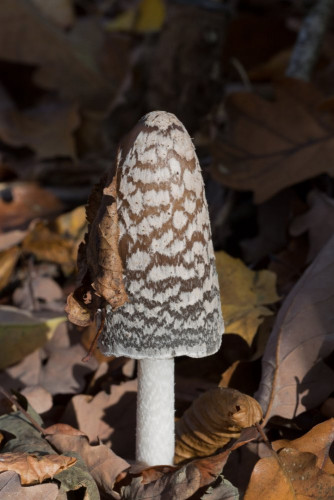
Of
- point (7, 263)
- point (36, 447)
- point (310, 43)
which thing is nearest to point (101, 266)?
point (36, 447)

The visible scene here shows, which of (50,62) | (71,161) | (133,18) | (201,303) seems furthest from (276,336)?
(133,18)

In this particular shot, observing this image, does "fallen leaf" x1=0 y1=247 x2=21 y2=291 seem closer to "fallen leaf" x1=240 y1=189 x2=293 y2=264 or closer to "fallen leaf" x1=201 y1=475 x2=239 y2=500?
"fallen leaf" x1=240 y1=189 x2=293 y2=264

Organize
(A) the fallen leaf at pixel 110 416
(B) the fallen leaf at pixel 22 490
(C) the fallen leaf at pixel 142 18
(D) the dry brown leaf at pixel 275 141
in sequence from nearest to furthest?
(B) the fallen leaf at pixel 22 490 → (A) the fallen leaf at pixel 110 416 → (D) the dry brown leaf at pixel 275 141 → (C) the fallen leaf at pixel 142 18

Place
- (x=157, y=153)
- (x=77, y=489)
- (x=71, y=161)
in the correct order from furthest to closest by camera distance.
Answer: (x=71, y=161)
(x=77, y=489)
(x=157, y=153)

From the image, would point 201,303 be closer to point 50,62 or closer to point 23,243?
point 23,243

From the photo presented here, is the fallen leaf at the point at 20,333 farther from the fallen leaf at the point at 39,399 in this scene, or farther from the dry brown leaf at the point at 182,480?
the dry brown leaf at the point at 182,480

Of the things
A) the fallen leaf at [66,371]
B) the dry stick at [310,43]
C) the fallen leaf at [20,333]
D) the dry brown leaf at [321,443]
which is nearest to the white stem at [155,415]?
the dry brown leaf at [321,443]

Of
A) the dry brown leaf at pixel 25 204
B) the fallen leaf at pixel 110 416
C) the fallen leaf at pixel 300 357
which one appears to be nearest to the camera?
the fallen leaf at pixel 300 357
